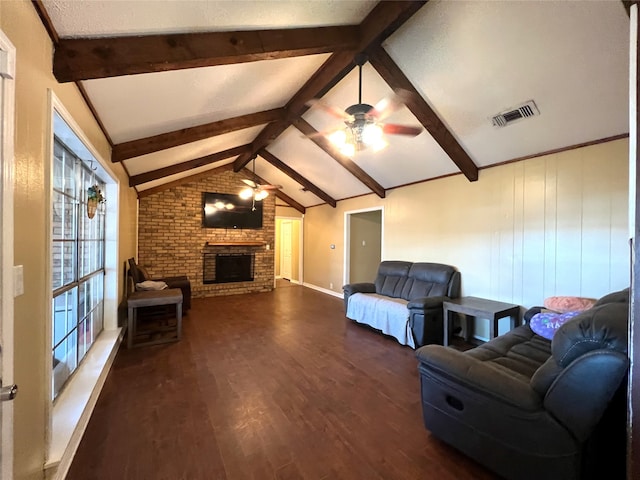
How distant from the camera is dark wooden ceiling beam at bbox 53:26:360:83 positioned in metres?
1.60

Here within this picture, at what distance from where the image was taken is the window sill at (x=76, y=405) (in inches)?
63.4

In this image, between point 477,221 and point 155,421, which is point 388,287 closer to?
point 477,221

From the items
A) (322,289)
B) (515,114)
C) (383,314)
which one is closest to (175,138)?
(383,314)

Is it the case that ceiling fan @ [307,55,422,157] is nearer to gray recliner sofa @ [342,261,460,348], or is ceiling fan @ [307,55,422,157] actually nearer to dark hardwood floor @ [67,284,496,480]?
gray recliner sofa @ [342,261,460,348]

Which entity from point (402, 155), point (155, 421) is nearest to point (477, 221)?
point (402, 155)

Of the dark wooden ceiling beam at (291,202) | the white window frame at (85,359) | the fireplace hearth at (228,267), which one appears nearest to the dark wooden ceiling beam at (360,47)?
the white window frame at (85,359)

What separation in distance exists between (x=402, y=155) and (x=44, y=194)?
4087 mm

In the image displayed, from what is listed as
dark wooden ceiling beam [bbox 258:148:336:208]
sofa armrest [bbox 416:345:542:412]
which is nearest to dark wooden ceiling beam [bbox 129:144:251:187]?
dark wooden ceiling beam [bbox 258:148:336:208]

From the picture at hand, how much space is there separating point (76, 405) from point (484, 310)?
12.7 ft

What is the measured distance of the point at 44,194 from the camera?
4.78 ft

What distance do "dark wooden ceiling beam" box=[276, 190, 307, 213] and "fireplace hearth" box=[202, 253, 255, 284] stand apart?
72.2 inches

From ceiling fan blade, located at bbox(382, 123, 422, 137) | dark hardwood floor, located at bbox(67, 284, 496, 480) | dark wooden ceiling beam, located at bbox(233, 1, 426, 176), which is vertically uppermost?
dark wooden ceiling beam, located at bbox(233, 1, 426, 176)

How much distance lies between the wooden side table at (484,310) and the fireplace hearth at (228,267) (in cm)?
498

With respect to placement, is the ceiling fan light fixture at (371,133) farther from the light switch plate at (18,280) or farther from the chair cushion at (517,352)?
the light switch plate at (18,280)
